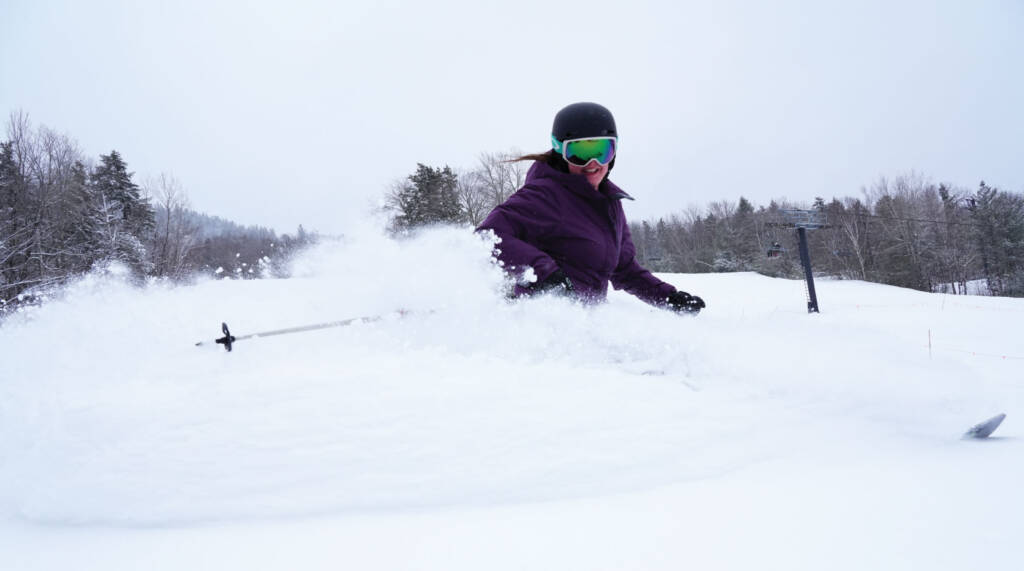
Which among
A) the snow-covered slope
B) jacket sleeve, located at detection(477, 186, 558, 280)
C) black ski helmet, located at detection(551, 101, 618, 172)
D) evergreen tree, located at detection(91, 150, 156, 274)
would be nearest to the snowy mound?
the snow-covered slope

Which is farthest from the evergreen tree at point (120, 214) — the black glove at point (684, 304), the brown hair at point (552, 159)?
the black glove at point (684, 304)

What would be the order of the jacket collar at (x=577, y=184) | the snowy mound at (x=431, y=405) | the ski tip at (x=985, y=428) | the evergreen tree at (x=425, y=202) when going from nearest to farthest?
the snowy mound at (x=431, y=405) < the ski tip at (x=985, y=428) < the jacket collar at (x=577, y=184) < the evergreen tree at (x=425, y=202)

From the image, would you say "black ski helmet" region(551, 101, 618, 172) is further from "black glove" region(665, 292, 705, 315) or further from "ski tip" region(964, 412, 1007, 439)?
"ski tip" region(964, 412, 1007, 439)

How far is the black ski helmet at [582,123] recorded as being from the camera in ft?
9.20

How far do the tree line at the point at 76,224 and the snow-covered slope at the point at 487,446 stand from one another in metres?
→ 7.74

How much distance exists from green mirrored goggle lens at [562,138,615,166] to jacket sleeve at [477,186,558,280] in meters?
0.35

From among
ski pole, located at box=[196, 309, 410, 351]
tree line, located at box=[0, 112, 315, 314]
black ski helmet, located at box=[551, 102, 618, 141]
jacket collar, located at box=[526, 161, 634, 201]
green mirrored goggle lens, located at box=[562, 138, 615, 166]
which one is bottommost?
ski pole, located at box=[196, 309, 410, 351]

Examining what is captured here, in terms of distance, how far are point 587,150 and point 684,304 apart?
1.30 m

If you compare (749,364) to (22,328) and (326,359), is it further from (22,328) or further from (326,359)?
(22,328)

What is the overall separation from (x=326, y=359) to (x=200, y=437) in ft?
1.83

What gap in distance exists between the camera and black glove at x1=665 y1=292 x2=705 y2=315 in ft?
10.0

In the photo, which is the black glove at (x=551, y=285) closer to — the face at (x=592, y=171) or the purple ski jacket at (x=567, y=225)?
the purple ski jacket at (x=567, y=225)

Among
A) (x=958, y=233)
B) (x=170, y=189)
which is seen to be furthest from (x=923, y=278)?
(x=170, y=189)

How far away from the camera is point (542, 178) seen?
112 inches
